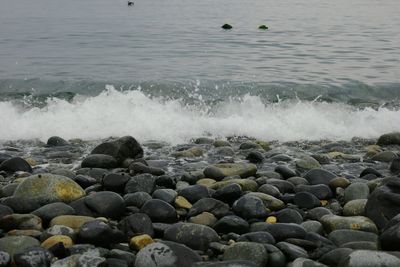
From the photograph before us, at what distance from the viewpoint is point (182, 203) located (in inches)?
231

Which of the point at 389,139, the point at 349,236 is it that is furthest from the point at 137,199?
the point at 389,139

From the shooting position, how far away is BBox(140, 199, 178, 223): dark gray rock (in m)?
5.42

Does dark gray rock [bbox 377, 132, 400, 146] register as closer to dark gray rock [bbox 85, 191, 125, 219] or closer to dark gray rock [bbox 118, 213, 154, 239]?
dark gray rock [bbox 85, 191, 125, 219]

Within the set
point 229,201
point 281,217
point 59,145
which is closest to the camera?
point 281,217

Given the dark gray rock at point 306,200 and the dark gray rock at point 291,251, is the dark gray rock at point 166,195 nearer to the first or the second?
the dark gray rock at point 306,200

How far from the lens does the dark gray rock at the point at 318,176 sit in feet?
22.4

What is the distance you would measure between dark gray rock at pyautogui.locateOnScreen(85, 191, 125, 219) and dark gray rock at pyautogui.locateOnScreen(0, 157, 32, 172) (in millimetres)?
2178

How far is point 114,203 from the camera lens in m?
5.58

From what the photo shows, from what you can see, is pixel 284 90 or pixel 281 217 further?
pixel 284 90

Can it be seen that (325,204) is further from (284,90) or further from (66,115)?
(284,90)

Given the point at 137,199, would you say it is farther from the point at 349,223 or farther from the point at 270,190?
the point at 349,223

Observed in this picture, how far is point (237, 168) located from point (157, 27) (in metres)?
25.4

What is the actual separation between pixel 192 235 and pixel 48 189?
194cm

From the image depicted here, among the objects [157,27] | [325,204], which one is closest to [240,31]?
Result: [157,27]
